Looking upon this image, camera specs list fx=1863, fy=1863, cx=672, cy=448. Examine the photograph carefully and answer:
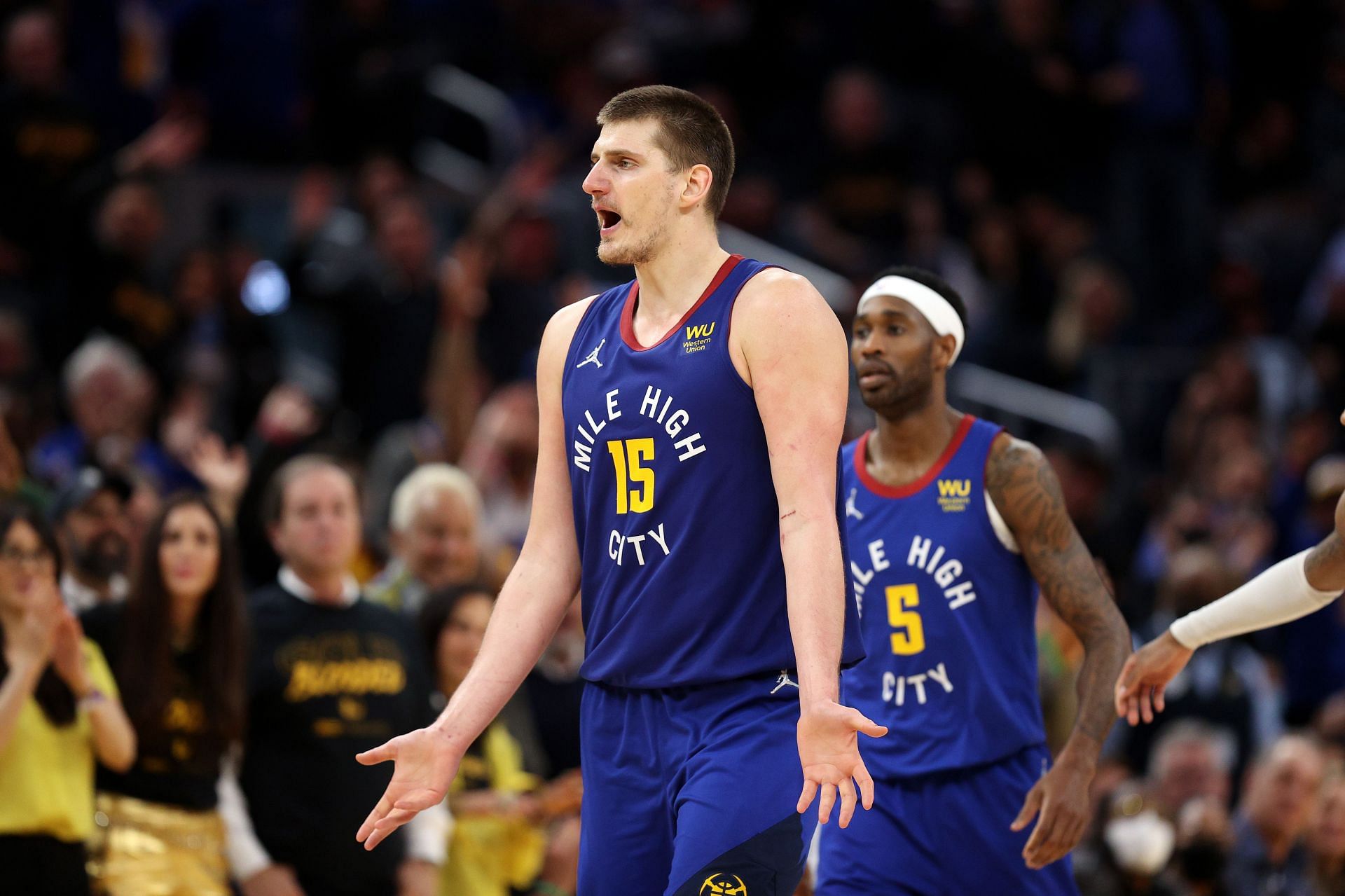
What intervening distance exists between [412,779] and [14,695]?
259cm

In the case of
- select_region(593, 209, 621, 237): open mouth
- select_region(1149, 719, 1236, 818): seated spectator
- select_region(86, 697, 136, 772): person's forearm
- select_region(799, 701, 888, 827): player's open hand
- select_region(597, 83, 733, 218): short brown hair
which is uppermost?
select_region(597, 83, 733, 218): short brown hair

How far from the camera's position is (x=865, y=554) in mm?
6180

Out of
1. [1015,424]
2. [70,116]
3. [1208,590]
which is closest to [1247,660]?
[1208,590]

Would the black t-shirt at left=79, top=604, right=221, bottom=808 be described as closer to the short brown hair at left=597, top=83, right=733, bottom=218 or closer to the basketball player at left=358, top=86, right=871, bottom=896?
the basketball player at left=358, top=86, right=871, bottom=896

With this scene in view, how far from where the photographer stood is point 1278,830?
9297mm

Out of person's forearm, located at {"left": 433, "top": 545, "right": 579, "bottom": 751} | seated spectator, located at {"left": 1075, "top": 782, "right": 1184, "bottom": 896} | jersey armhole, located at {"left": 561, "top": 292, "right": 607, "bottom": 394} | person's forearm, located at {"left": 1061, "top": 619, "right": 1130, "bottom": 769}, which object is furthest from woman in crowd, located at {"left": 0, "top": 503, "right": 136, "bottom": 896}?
seated spectator, located at {"left": 1075, "top": 782, "right": 1184, "bottom": 896}

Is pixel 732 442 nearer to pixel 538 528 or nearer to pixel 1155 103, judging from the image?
pixel 538 528

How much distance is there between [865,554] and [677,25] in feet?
35.0

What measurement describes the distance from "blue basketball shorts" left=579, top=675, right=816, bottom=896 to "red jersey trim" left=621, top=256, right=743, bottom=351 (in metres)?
0.89

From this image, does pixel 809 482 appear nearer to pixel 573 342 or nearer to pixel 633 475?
pixel 633 475

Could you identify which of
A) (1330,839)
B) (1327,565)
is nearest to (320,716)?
(1327,565)

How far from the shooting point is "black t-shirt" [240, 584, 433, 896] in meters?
7.38

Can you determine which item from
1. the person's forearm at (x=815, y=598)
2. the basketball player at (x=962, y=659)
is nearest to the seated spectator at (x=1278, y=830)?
the basketball player at (x=962, y=659)

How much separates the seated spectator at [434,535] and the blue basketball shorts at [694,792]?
4091 mm
